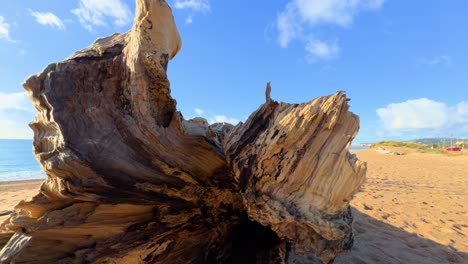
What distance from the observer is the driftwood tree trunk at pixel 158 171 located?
1.89 meters

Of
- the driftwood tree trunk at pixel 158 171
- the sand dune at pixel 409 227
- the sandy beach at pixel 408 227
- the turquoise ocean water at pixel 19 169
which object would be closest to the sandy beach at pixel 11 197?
the sandy beach at pixel 408 227

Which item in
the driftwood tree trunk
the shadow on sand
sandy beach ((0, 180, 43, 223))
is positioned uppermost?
the driftwood tree trunk

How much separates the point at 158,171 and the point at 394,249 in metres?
3.65

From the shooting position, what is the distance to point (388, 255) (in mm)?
3627

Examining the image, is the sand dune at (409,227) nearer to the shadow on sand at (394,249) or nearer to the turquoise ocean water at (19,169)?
the shadow on sand at (394,249)

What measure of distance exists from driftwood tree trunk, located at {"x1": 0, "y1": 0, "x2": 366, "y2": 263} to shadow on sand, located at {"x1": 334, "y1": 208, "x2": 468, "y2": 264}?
173 cm

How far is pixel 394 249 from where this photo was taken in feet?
12.6

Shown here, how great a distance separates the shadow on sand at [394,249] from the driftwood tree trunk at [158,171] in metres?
1.73

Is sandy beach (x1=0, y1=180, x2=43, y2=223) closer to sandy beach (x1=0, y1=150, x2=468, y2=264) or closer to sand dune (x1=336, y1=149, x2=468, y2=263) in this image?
sandy beach (x1=0, y1=150, x2=468, y2=264)

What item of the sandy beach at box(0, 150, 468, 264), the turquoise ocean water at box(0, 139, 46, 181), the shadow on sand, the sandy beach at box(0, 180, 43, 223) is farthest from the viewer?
the turquoise ocean water at box(0, 139, 46, 181)

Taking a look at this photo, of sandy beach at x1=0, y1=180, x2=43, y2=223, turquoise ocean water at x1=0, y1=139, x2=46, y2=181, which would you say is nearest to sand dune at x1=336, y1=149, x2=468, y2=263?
sandy beach at x1=0, y1=180, x2=43, y2=223

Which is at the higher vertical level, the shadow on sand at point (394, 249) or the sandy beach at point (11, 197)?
the sandy beach at point (11, 197)

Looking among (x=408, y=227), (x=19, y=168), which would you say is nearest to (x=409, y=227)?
(x=408, y=227)

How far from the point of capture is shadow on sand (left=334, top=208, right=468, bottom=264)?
351cm
